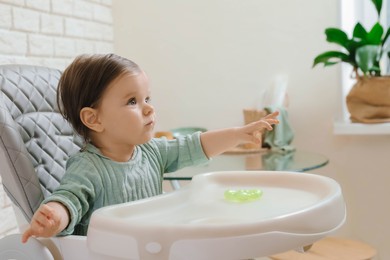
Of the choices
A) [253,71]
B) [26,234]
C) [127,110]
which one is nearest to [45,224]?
[26,234]

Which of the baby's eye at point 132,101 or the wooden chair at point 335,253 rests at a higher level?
the baby's eye at point 132,101

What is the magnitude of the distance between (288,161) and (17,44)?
101 centimetres

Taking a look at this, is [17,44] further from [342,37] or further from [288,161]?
[342,37]

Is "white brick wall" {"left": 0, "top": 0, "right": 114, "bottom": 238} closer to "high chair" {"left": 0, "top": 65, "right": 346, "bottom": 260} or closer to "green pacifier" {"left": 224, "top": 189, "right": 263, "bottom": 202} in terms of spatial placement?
"high chair" {"left": 0, "top": 65, "right": 346, "bottom": 260}

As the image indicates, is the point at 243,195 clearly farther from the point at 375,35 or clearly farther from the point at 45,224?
the point at 375,35

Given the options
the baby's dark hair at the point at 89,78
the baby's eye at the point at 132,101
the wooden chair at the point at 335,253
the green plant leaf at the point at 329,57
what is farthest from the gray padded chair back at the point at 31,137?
the green plant leaf at the point at 329,57

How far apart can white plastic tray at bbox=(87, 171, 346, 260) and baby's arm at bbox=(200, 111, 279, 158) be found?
0.53 ft

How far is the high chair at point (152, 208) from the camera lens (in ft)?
2.80

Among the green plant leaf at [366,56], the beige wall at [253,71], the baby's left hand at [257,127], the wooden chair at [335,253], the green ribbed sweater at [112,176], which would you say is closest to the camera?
the green ribbed sweater at [112,176]

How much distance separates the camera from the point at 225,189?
4.17 ft

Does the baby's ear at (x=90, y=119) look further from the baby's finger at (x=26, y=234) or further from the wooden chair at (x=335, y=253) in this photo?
the wooden chair at (x=335, y=253)

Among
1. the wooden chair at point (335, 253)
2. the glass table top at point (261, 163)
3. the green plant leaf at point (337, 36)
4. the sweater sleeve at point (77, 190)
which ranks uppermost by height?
the green plant leaf at point (337, 36)

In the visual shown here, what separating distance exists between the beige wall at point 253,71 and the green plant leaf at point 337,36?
0.60 ft

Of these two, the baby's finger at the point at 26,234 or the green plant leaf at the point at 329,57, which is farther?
the green plant leaf at the point at 329,57
